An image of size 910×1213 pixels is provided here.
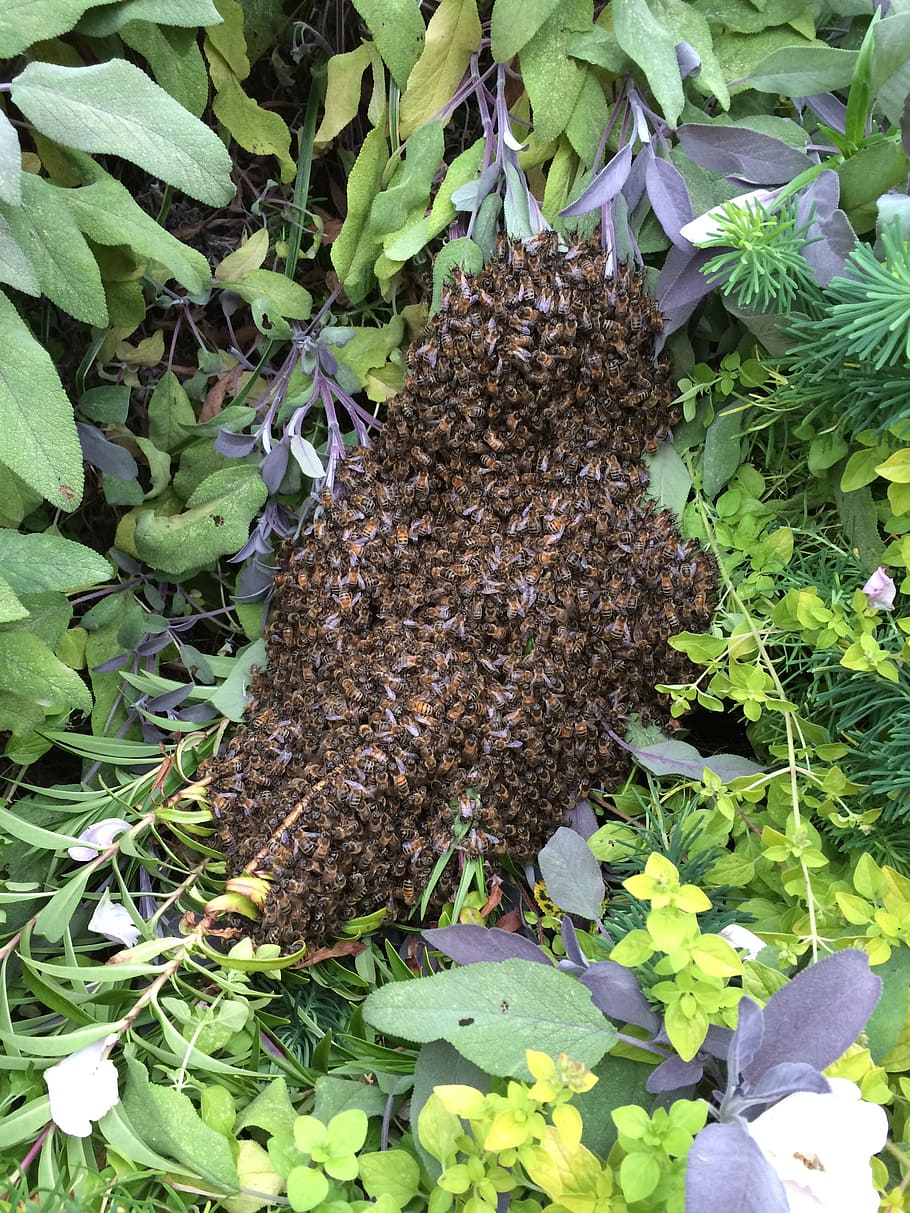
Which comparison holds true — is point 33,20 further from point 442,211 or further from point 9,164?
point 442,211

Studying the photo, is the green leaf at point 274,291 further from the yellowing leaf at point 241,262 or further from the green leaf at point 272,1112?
the green leaf at point 272,1112

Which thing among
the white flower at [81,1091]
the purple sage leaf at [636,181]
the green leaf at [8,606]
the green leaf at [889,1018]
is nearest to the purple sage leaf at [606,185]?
the purple sage leaf at [636,181]

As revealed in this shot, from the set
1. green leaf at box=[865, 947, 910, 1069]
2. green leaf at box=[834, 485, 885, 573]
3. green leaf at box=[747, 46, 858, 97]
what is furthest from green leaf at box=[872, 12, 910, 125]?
green leaf at box=[865, 947, 910, 1069]

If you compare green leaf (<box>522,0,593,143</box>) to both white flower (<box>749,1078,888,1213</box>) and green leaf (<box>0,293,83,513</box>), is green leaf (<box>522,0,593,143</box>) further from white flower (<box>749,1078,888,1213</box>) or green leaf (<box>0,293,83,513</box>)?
white flower (<box>749,1078,888,1213</box>)

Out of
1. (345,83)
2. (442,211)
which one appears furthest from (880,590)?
(345,83)

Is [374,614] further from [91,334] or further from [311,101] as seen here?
[311,101]

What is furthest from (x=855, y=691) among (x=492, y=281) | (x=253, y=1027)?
(x=253, y=1027)
